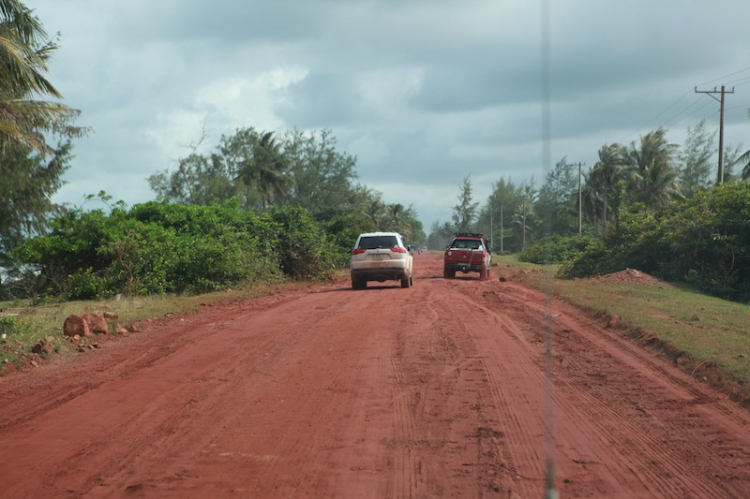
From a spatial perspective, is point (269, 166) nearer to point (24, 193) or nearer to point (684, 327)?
point (24, 193)

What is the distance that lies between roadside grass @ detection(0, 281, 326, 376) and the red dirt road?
803 mm

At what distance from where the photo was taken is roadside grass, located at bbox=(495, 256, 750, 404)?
30.5ft

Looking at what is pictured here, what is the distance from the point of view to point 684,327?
13.1 metres

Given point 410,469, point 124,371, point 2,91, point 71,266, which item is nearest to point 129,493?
point 410,469

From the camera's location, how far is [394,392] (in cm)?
822

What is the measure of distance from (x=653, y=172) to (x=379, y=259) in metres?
45.8

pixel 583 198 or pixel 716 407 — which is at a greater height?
pixel 583 198

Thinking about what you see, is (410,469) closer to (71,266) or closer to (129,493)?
(129,493)

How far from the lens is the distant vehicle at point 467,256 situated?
1200 inches

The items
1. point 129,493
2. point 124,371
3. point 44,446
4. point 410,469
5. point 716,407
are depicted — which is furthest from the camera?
point 124,371

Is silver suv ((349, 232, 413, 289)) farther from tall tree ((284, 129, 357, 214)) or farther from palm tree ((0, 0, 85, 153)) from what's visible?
tall tree ((284, 129, 357, 214))

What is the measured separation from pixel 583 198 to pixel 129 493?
76.8m

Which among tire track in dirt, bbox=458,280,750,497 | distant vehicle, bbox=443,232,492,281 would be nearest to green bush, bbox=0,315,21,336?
tire track in dirt, bbox=458,280,750,497

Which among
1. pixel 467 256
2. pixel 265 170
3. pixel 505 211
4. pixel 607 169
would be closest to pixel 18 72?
pixel 467 256
